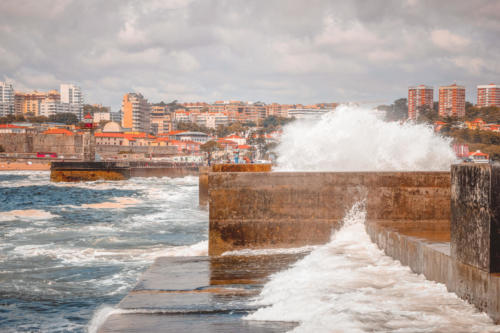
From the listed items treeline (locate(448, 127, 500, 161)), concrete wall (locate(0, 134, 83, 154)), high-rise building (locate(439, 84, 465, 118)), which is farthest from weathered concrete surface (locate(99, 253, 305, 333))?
high-rise building (locate(439, 84, 465, 118))

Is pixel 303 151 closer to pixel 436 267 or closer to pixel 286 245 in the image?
pixel 286 245

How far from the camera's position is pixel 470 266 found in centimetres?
446

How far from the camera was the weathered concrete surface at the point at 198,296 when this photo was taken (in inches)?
179

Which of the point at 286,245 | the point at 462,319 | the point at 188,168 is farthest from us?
the point at 188,168

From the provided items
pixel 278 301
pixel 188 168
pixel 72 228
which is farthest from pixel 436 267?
pixel 188 168

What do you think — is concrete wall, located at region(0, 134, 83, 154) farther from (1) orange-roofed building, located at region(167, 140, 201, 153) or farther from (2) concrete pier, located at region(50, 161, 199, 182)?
(2) concrete pier, located at region(50, 161, 199, 182)

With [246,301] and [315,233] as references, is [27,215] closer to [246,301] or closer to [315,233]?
[315,233]

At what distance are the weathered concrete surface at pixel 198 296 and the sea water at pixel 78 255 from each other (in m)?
0.55

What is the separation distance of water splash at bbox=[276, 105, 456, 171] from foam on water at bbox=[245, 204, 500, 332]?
16.2 feet

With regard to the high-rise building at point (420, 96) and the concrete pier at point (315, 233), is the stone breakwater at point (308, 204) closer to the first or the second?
the concrete pier at point (315, 233)

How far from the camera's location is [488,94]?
549 feet

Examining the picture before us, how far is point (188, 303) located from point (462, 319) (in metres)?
2.60

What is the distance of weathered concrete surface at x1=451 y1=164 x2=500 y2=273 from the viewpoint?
13.6 ft

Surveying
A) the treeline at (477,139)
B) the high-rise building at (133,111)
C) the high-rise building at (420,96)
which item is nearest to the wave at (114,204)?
the treeline at (477,139)
